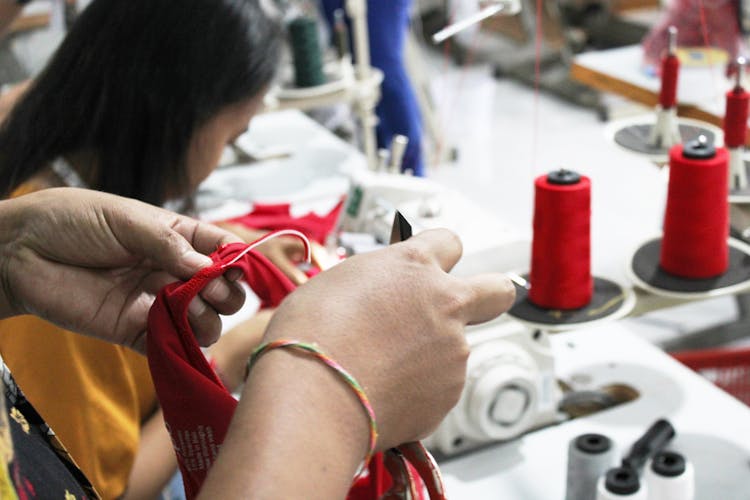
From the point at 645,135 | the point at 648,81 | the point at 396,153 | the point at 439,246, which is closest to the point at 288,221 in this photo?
the point at 396,153

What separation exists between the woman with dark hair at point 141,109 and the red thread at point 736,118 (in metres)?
0.74

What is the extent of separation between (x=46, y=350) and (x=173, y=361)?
445 mm

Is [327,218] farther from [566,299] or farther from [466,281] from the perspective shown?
[466,281]

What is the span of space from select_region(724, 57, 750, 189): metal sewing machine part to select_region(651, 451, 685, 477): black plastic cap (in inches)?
22.9

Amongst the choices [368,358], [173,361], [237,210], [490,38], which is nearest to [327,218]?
[237,210]

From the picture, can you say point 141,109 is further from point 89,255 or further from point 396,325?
point 396,325

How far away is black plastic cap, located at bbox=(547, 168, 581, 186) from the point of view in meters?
1.11

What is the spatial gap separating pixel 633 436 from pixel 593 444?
0.20 m

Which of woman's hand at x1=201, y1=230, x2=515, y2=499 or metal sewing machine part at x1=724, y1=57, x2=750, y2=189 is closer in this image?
woman's hand at x1=201, y1=230, x2=515, y2=499

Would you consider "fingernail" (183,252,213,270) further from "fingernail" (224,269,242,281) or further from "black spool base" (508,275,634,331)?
"black spool base" (508,275,634,331)

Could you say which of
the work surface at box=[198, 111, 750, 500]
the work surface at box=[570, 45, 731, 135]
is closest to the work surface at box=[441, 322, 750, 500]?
the work surface at box=[198, 111, 750, 500]

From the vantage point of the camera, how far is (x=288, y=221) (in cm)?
169

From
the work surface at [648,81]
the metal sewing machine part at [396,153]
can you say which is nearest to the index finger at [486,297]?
the metal sewing machine part at [396,153]

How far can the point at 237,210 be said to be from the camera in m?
2.04
